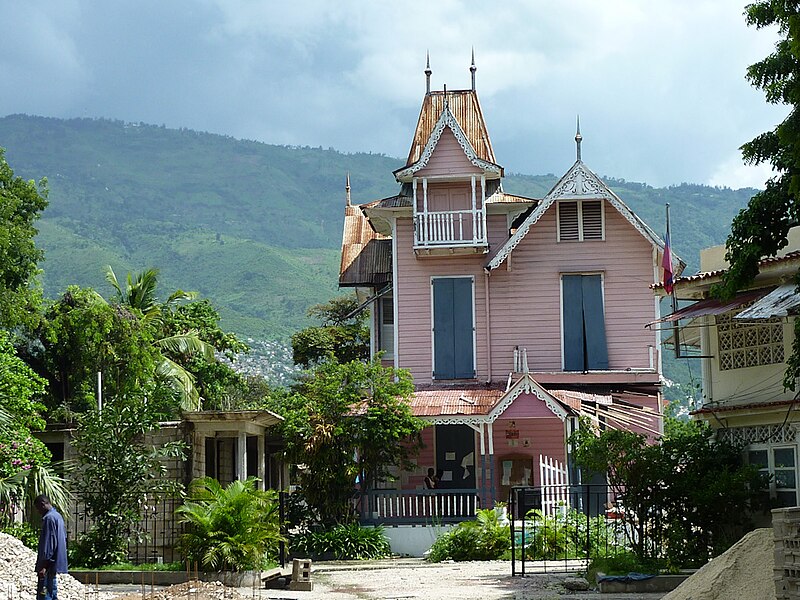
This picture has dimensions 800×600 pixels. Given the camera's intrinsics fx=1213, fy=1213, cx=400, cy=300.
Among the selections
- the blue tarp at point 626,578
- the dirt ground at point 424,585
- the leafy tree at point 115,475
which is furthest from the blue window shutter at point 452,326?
the blue tarp at point 626,578

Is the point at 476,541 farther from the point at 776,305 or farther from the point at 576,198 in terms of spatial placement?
the point at 776,305

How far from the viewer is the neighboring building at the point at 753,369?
20391 millimetres

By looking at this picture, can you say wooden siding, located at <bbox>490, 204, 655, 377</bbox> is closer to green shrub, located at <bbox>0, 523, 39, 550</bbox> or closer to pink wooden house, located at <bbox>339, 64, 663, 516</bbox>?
pink wooden house, located at <bbox>339, 64, 663, 516</bbox>

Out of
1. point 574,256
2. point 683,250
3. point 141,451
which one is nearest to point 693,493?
point 141,451

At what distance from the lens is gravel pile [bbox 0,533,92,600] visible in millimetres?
17828

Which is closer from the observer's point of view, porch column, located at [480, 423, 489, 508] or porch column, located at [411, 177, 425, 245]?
porch column, located at [480, 423, 489, 508]

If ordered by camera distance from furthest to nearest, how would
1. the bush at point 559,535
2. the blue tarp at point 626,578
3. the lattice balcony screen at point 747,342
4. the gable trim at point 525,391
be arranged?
1. the gable trim at point 525,391
2. the bush at point 559,535
3. the lattice balcony screen at point 747,342
4. the blue tarp at point 626,578

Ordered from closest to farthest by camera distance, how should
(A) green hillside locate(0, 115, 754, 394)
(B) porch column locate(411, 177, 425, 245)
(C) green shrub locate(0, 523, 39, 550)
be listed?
(C) green shrub locate(0, 523, 39, 550)
(B) porch column locate(411, 177, 425, 245)
(A) green hillside locate(0, 115, 754, 394)

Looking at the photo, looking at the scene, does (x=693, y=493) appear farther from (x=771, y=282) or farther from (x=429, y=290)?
(x=429, y=290)

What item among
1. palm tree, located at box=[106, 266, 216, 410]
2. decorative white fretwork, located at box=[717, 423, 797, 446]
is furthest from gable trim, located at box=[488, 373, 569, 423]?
palm tree, located at box=[106, 266, 216, 410]

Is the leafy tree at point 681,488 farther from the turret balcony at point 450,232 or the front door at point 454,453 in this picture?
the turret balcony at point 450,232

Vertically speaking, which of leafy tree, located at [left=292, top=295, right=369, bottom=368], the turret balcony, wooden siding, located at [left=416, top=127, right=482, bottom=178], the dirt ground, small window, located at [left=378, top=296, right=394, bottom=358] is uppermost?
wooden siding, located at [left=416, top=127, right=482, bottom=178]

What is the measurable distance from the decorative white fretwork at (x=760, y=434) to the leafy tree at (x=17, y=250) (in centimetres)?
1959

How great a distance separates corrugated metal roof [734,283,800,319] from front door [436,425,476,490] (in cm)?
1367
